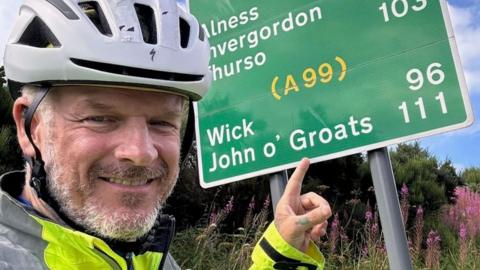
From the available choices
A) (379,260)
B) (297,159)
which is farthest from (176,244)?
(297,159)

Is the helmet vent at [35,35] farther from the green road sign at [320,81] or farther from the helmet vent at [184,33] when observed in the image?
the green road sign at [320,81]

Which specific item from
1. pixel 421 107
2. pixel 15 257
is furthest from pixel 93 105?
pixel 421 107

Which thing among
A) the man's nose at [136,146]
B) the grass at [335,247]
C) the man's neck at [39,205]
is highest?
the man's nose at [136,146]

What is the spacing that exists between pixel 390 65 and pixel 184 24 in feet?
3.16

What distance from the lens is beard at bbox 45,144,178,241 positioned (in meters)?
1.30

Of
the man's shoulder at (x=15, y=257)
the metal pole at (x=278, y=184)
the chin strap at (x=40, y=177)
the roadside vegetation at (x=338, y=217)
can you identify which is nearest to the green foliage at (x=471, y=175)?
the roadside vegetation at (x=338, y=217)

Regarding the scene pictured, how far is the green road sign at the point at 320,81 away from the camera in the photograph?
197 centimetres

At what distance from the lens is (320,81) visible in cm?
224

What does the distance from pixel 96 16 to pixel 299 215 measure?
96 cm

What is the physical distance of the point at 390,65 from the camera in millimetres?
2066

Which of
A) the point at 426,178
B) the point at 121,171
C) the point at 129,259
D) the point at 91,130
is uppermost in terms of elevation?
the point at 91,130

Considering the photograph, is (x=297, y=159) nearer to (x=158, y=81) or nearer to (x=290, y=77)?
(x=290, y=77)

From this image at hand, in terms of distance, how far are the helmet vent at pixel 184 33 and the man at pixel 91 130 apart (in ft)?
0.44

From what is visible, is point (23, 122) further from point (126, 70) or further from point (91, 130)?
point (126, 70)
